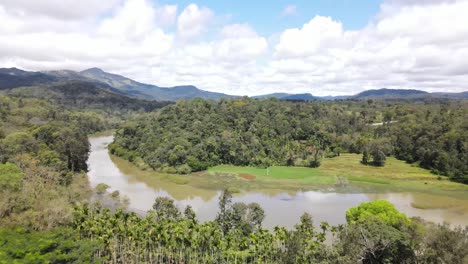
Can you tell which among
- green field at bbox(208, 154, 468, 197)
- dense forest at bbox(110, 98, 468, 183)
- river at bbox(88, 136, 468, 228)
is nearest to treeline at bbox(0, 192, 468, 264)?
river at bbox(88, 136, 468, 228)

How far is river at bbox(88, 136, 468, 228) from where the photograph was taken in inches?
2055

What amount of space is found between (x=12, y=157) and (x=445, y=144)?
94.1 metres

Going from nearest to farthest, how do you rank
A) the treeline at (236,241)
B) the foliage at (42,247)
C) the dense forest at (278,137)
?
the foliage at (42,247)
the treeline at (236,241)
the dense forest at (278,137)

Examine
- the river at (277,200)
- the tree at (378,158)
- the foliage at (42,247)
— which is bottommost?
the river at (277,200)

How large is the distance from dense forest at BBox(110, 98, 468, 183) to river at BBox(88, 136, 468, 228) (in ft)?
40.8

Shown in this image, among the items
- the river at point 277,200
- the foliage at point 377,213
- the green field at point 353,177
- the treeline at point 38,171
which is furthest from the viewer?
the green field at point 353,177

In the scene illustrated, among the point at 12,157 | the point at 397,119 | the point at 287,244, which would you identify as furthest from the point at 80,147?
the point at 397,119

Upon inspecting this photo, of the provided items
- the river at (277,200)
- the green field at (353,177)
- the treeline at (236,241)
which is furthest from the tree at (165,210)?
the green field at (353,177)

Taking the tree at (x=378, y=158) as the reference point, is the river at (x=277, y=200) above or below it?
below

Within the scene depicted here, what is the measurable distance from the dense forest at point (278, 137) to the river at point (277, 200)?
40.8 feet

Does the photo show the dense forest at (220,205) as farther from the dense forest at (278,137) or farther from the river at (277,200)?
the river at (277,200)

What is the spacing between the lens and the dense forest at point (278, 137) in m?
87.6

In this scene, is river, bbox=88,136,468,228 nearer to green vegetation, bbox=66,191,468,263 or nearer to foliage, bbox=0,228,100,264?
green vegetation, bbox=66,191,468,263

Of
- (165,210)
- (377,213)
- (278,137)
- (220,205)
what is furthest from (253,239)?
(278,137)
